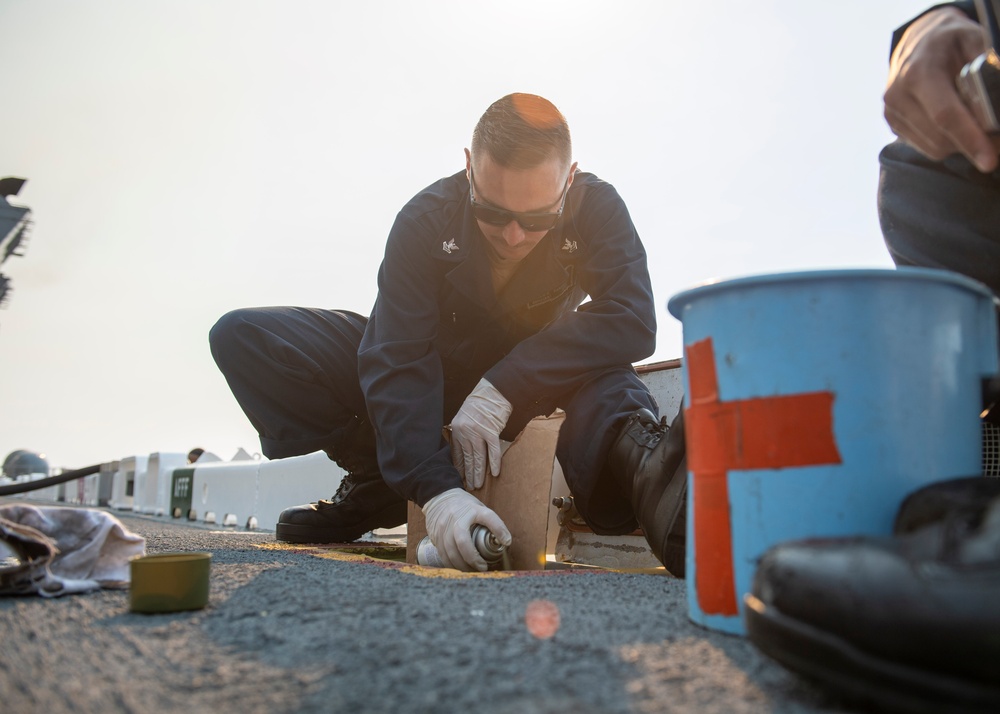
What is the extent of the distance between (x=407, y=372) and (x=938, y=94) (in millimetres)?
1307

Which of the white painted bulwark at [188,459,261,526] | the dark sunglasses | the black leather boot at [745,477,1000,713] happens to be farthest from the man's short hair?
the white painted bulwark at [188,459,261,526]

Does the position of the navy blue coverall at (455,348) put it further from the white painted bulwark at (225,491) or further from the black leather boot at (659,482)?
the white painted bulwark at (225,491)

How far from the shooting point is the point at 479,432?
178 cm

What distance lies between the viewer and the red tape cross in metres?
0.73

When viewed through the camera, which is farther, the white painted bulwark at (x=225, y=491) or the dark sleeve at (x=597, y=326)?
the white painted bulwark at (x=225, y=491)

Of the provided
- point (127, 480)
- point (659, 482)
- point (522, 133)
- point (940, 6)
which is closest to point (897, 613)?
point (659, 482)

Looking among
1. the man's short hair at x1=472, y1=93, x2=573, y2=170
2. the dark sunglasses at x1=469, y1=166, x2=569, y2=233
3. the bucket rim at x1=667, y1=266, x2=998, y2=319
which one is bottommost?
the bucket rim at x1=667, y1=266, x2=998, y2=319

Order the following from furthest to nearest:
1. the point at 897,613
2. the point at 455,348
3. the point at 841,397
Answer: the point at 455,348 < the point at 841,397 < the point at 897,613

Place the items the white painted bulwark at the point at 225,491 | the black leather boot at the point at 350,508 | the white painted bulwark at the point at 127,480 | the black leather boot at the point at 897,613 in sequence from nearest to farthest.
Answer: the black leather boot at the point at 897,613
the black leather boot at the point at 350,508
the white painted bulwark at the point at 225,491
the white painted bulwark at the point at 127,480

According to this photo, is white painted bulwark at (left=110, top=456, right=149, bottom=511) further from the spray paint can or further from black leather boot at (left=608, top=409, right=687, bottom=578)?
black leather boot at (left=608, top=409, right=687, bottom=578)

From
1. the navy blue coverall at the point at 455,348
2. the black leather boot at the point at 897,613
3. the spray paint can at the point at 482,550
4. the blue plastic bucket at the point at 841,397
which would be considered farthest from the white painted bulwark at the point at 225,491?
the black leather boot at the point at 897,613

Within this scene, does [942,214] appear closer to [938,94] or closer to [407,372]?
[938,94]

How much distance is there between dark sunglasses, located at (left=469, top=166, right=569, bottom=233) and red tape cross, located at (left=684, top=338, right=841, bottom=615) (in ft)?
3.46

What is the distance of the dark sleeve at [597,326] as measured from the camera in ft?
5.84
